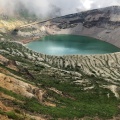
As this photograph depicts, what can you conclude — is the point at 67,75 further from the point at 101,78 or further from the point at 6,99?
the point at 6,99

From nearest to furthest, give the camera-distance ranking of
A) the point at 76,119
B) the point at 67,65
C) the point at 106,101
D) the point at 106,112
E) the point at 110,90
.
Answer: the point at 76,119
the point at 106,112
the point at 106,101
the point at 110,90
the point at 67,65

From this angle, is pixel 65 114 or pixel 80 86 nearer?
pixel 65 114

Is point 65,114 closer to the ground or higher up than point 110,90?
closer to the ground

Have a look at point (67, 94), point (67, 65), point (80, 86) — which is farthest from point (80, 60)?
point (67, 94)

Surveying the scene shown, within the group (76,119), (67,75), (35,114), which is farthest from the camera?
(67,75)

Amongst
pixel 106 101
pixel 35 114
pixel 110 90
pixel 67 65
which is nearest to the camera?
pixel 35 114

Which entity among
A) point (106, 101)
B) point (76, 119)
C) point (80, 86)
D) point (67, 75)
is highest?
point (67, 75)

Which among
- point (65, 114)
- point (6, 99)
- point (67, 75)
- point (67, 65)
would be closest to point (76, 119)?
point (65, 114)

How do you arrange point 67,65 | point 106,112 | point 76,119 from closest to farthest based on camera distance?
1. point 76,119
2. point 106,112
3. point 67,65

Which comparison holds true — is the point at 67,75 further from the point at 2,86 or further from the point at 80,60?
the point at 2,86
